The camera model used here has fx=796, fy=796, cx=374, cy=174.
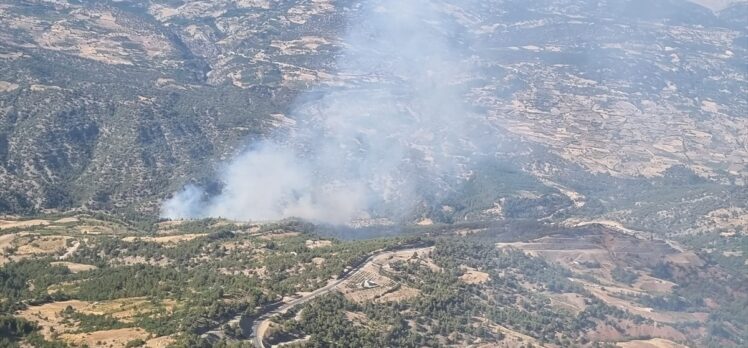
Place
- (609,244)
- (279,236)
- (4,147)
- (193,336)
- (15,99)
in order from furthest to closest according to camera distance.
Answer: (15,99), (4,147), (609,244), (279,236), (193,336)

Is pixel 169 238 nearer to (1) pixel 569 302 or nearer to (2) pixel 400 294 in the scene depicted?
(2) pixel 400 294

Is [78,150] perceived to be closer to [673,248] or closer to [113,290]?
[113,290]

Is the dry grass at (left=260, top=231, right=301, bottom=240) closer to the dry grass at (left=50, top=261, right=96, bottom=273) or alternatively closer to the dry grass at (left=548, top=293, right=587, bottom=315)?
the dry grass at (left=50, top=261, right=96, bottom=273)

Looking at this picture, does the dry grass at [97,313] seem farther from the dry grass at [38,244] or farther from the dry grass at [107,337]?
the dry grass at [38,244]

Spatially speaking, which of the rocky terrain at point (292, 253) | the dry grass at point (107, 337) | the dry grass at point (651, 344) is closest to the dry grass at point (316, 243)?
the rocky terrain at point (292, 253)

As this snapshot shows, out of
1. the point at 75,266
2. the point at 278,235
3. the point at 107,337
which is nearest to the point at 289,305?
the point at 107,337

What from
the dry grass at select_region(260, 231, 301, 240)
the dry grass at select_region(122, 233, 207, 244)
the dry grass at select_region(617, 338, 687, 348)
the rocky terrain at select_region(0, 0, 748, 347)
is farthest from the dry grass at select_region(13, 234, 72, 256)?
the dry grass at select_region(617, 338, 687, 348)

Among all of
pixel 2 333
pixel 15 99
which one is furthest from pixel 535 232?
pixel 15 99

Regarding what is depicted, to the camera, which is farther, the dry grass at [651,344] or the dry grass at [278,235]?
the dry grass at [278,235]

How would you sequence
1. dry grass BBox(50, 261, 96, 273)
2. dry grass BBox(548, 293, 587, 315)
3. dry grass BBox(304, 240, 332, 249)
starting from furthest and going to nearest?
1. dry grass BBox(304, 240, 332, 249)
2. dry grass BBox(548, 293, 587, 315)
3. dry grass BBox(50, 261, 96, 273)

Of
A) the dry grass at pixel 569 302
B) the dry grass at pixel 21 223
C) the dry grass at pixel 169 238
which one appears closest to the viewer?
the dry grass at pixel 569 302

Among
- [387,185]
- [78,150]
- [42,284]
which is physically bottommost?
[387,185]
